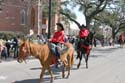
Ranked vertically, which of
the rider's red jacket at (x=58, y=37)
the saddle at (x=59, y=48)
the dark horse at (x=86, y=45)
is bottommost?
the dark horse at (x=86, y=45)

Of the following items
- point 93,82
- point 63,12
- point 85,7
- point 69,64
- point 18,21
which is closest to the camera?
point 93,82

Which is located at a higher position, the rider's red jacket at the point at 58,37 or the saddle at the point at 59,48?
the rider's red jacket at the point at 58,37

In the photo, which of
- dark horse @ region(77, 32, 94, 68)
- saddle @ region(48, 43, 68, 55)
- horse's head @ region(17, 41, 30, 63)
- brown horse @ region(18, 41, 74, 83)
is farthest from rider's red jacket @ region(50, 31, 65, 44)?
dark horse @ region(77, 32, 94, 68)

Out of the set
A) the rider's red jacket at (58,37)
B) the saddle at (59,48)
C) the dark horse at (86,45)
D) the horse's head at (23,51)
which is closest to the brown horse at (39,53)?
the horse's head at (23,51)

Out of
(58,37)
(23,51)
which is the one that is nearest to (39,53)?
(23,51)

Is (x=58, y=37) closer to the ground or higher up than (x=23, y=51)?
higher up

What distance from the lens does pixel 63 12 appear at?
163ft

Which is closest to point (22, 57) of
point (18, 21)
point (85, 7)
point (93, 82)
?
point (93, 82)

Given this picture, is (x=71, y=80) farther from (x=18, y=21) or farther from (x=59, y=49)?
(x=18, y=21)

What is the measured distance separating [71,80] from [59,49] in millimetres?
1379

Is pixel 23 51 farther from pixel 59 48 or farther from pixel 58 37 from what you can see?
pixel 58 37

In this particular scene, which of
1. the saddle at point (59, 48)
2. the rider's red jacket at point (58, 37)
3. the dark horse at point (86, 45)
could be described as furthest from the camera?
the dark horse at point (86, 45)

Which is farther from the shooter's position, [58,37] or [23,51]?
[58,37]

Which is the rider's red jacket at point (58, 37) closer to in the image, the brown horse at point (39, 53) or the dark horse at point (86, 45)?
the brown horse at point (39, 53)
